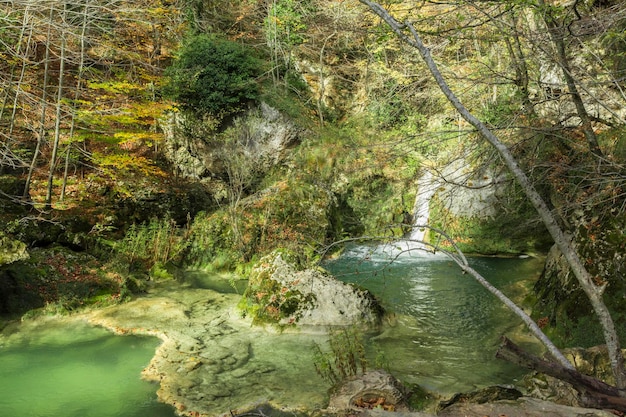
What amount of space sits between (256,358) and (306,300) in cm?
154

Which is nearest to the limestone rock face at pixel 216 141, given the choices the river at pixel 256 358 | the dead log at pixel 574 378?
the river at pixel 256 358

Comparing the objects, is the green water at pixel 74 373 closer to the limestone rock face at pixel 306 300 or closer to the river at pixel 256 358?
the river at pixel 256 358

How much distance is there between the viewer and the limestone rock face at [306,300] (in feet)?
23.1

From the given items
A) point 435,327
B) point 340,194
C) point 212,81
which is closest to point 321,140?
point 340,194

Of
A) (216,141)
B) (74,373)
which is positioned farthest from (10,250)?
(216,141)

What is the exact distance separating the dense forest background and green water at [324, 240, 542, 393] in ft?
3.10

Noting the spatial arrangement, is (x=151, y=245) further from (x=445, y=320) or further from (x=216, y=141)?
(x=445, y=320)

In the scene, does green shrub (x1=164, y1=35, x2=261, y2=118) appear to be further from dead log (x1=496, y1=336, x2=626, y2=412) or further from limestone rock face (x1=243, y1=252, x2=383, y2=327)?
dead log (x1=496, y1=336, x2=626, y2=412)

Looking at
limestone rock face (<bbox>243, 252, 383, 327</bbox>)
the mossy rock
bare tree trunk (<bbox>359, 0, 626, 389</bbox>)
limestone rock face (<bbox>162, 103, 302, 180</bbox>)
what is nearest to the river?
limestone rock face (<bbox>243, 252, 383, 327</bbox>)

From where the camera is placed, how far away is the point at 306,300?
7.23 m

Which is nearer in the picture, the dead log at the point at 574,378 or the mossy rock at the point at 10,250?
the dead log at the point at 574,378

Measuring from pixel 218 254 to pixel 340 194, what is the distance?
16.3 ft

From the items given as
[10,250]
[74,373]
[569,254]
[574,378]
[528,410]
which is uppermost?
[569,254]

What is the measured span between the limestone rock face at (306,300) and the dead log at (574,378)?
4.09m
